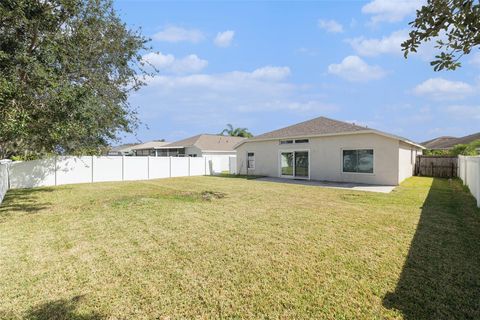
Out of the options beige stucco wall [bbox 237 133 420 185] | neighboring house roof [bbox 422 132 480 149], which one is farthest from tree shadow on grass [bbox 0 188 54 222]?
neighboring house roof [bbox 422 132 480 149]

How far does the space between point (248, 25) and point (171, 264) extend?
13.6m

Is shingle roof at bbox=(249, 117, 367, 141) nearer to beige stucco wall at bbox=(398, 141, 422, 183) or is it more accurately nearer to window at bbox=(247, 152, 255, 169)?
window at bbox=(247, 152, 255, 169)

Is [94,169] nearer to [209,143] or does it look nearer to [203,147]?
[203,147]

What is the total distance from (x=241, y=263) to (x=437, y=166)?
845 inches

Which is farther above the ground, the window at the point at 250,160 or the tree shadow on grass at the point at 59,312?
the window at the point at 250,160

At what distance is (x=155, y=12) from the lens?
11.0 meters

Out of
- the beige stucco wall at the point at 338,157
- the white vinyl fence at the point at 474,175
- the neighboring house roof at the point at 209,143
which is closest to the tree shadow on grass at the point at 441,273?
the white vinyl fence at the point at 474,175

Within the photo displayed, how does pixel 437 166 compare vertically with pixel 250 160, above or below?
below

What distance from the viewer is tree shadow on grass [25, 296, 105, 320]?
10.0 ft

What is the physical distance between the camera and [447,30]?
2002 mm

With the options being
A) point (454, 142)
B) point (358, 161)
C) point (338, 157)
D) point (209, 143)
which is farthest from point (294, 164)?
point (454, 142)

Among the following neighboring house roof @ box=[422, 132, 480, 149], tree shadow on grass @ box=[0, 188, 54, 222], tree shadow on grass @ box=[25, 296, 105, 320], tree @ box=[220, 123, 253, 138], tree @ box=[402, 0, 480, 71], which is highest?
tree @ box=[220, 123, 253, 138]

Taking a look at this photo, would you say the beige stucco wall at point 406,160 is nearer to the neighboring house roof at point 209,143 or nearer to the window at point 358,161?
the window at point 358,161

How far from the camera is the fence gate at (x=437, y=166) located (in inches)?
752
